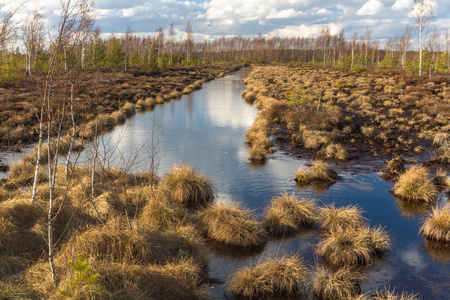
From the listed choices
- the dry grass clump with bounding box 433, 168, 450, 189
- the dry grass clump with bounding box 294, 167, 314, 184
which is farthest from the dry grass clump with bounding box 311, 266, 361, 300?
the dry grass clump with bounding box 433, 168, 450, 189

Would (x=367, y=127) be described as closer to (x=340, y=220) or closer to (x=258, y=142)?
(x=258, y=142)

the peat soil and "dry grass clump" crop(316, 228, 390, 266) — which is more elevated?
the peat soil

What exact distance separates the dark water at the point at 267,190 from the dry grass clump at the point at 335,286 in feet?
1.15

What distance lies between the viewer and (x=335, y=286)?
5.82 metres

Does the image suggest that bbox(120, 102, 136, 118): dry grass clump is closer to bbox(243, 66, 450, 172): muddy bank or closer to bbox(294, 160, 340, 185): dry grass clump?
bbox(243, 66, 450, 172): muddy bank

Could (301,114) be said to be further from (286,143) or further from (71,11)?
(71,11)

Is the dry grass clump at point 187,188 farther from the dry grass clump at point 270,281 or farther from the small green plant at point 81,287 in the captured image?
the small green plant at point 81,287

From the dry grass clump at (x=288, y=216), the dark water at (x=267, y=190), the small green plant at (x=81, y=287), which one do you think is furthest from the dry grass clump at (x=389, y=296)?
the small green plant at (x=81, y=287)

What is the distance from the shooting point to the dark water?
6633 mm

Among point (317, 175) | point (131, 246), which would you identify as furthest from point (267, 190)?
point (131, 246)

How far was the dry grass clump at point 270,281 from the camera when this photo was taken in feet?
19.2

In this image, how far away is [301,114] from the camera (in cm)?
2012

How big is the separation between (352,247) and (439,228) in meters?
2.46

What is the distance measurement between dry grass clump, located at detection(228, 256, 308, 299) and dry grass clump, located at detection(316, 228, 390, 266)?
45.1 inches
